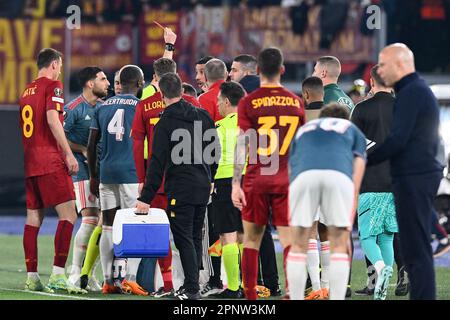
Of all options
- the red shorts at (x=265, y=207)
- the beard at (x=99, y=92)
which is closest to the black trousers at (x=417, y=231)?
the red shorts at (x=265, y=207)

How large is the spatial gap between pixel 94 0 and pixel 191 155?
46.4ft

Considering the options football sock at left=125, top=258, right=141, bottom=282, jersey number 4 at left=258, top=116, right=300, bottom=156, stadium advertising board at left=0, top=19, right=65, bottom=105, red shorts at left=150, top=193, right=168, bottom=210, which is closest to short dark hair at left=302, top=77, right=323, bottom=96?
jersey number 4 at left=258, top=116, right=300, bottom=156

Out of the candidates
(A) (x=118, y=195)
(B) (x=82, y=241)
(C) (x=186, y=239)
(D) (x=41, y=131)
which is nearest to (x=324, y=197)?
(C) (x=186, y=239)

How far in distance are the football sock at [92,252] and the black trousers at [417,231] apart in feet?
13.6

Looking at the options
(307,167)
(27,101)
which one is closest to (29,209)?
(27,101)

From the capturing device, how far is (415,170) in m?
10.2

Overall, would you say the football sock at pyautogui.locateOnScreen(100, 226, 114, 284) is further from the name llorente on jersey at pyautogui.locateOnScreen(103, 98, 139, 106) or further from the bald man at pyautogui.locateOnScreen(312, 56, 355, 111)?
the bald man at pyautogui.locateOnScreen(312, 56, 355, 111)

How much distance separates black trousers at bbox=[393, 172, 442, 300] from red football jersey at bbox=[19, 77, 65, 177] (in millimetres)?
4066

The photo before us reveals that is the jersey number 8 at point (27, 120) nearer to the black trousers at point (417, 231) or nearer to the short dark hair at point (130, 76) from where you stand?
the short dark hair at point (130, 76)

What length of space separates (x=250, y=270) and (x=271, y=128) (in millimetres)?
1238

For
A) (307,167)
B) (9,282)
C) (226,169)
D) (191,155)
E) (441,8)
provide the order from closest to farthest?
1. (307,167)
2. (191,155)
3. (226,169)
4. (9,282)
5. (441,8)

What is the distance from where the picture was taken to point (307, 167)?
32.9 feet
